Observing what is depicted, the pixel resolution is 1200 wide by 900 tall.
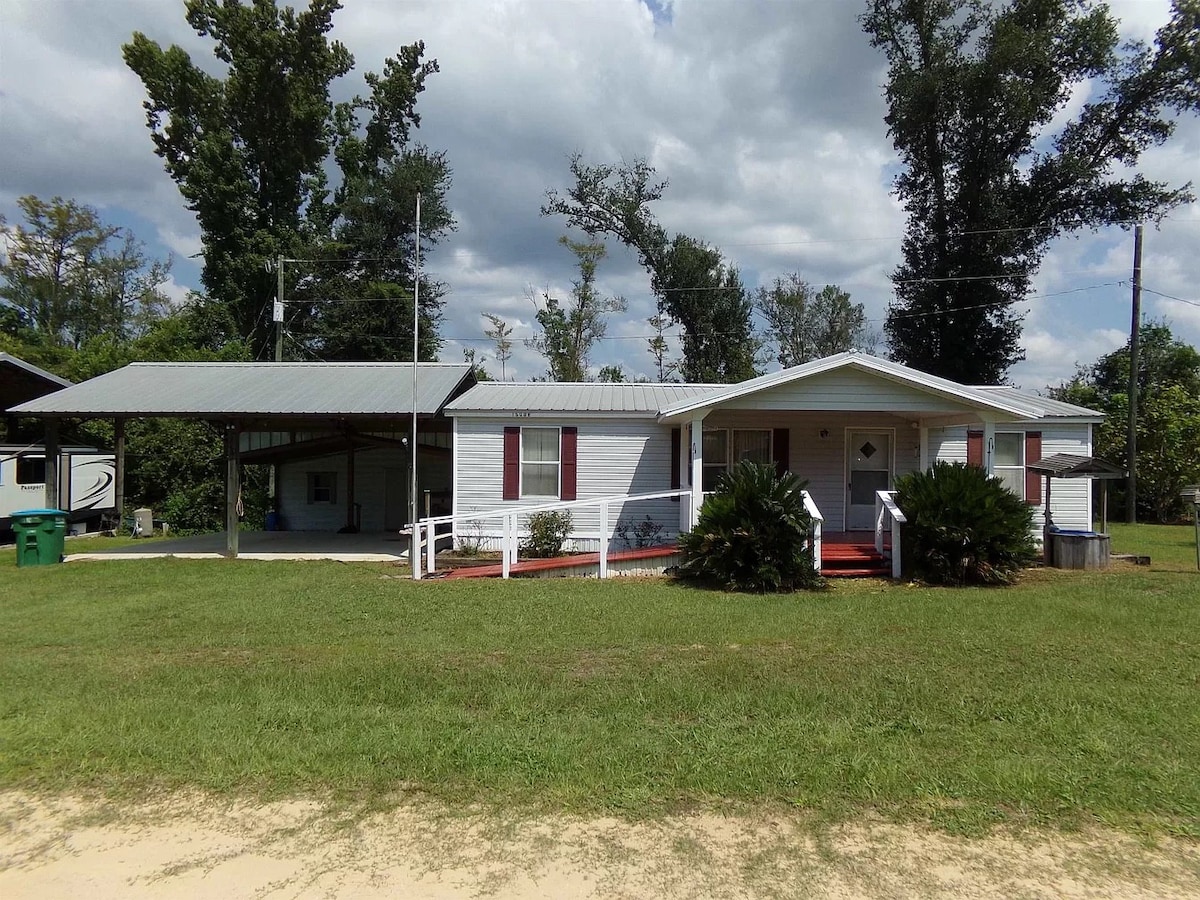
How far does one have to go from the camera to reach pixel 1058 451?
51.3 ft

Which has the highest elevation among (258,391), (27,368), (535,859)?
(27,368)

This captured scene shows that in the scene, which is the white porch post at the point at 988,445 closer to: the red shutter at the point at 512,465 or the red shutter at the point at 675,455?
the red shutter at the point at 675,455

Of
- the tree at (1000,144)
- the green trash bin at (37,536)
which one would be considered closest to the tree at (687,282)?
the tree at (1000,144)

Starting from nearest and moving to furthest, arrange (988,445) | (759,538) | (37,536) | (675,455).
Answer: (759,538), (988,445), (37,536), (675,455)

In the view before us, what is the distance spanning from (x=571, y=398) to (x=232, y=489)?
7019 millimetres

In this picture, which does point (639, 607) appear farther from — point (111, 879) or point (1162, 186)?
point (1162, 186)

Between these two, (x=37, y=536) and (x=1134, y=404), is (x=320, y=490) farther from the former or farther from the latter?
(x=1134, y=404)

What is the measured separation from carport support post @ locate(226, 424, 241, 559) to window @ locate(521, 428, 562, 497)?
5496 millimetres

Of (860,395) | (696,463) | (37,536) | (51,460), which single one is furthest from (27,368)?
(860,395)

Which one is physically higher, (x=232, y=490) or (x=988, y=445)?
(x=988, y=445)

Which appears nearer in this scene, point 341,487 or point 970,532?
point 970,532

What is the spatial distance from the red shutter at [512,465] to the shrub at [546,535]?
2.37ft

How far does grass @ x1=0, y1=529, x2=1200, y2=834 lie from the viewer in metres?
4.07

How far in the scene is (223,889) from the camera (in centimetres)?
318
